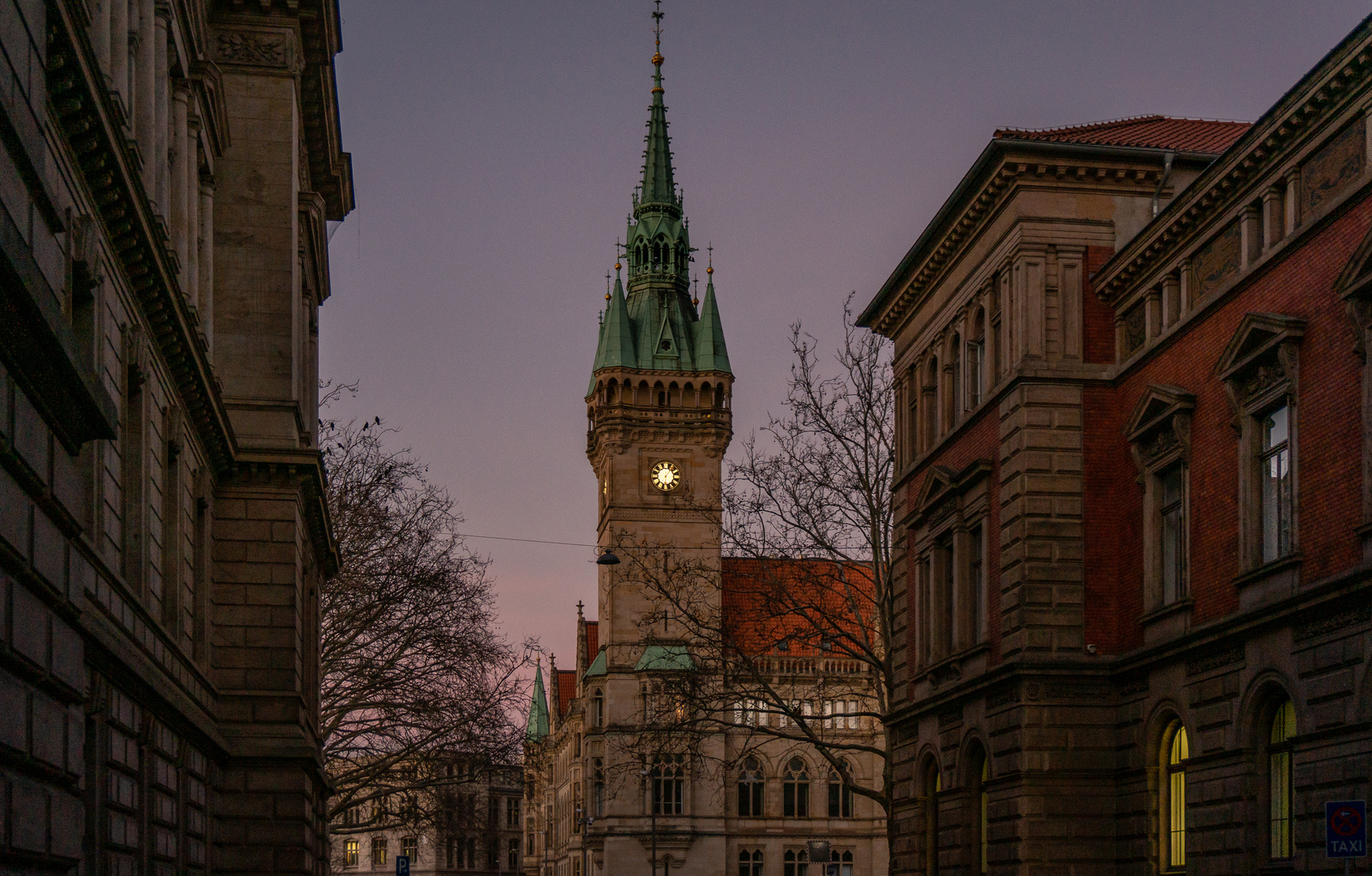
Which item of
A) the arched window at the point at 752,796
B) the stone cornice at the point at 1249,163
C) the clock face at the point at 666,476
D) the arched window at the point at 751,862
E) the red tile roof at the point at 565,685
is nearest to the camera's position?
the stone cornice at the point at 1249,163

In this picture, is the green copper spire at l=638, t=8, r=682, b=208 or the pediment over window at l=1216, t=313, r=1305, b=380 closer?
the pediment over window at l=1216, t=313, r=1305, b=380

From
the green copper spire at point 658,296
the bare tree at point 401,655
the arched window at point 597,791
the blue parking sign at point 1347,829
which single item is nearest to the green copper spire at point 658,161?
the green copper spire at point 658,296

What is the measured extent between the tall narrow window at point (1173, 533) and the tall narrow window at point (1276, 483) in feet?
8.74

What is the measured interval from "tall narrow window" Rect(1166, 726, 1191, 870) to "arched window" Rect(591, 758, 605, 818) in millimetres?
79395

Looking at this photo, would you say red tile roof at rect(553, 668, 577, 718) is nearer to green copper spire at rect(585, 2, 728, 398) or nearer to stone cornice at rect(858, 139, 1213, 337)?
green copper spire at rect(585, 2, 728, 398)

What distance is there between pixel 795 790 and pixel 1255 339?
84.3m

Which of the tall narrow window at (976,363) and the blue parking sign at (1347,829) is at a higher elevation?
the tall narrow window at (976,363)

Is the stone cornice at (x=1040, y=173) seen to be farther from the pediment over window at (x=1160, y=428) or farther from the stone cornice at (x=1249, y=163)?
the pediment over window at (x=1160, y=428)

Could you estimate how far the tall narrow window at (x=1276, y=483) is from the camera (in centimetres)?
2691

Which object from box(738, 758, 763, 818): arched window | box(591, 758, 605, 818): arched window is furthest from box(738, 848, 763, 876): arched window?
box(591, 758, 605, 818): arched window

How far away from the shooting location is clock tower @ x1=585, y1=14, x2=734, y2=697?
357ft

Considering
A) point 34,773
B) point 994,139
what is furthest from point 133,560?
point 994,139

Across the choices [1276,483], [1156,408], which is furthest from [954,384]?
[1276,483]

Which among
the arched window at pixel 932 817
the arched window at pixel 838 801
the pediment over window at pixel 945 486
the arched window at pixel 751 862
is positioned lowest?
the arched window at pixel 751 862
